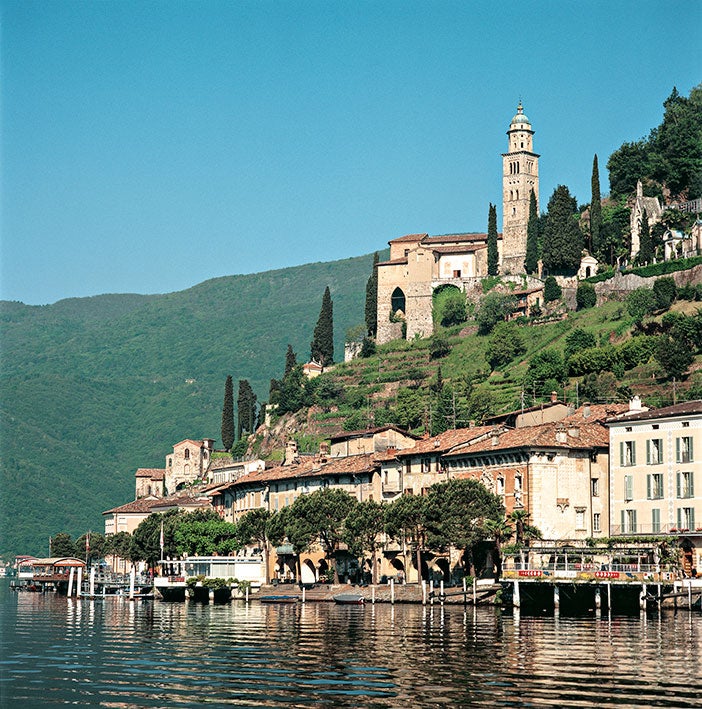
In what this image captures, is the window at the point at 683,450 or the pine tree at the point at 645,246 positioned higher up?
the pine tree at the point at 645,246

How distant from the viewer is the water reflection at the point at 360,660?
46344 mm

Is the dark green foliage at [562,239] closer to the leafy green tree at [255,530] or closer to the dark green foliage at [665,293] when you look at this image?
the dark green foliage at [665,293]

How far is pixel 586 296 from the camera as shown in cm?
18050

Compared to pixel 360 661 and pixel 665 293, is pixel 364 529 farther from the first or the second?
pixel 665 293

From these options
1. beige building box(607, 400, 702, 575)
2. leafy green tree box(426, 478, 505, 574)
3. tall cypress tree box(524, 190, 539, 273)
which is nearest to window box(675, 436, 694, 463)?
beige building box(607, 400, 702, 575)

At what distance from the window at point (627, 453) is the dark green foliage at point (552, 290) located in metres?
89.8

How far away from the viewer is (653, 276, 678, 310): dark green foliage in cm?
16150

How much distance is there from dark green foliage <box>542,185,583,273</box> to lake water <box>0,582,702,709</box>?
106697 millimetres

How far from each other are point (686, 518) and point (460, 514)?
49.3 ft

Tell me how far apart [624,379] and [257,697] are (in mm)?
108120

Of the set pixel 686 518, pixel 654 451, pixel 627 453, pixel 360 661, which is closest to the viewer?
pixel 360 661

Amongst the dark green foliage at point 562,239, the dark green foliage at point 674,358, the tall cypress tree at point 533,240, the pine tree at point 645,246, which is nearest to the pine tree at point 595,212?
the dark green foliage at point 562,239

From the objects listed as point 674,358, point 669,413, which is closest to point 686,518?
point 669,413

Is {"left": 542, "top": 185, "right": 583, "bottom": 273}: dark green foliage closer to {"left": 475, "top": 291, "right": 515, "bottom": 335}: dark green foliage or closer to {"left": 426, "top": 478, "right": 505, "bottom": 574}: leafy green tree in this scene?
{"left": 475, "top": 291, "right": 515, "bottom": 335}: dark green foliage
